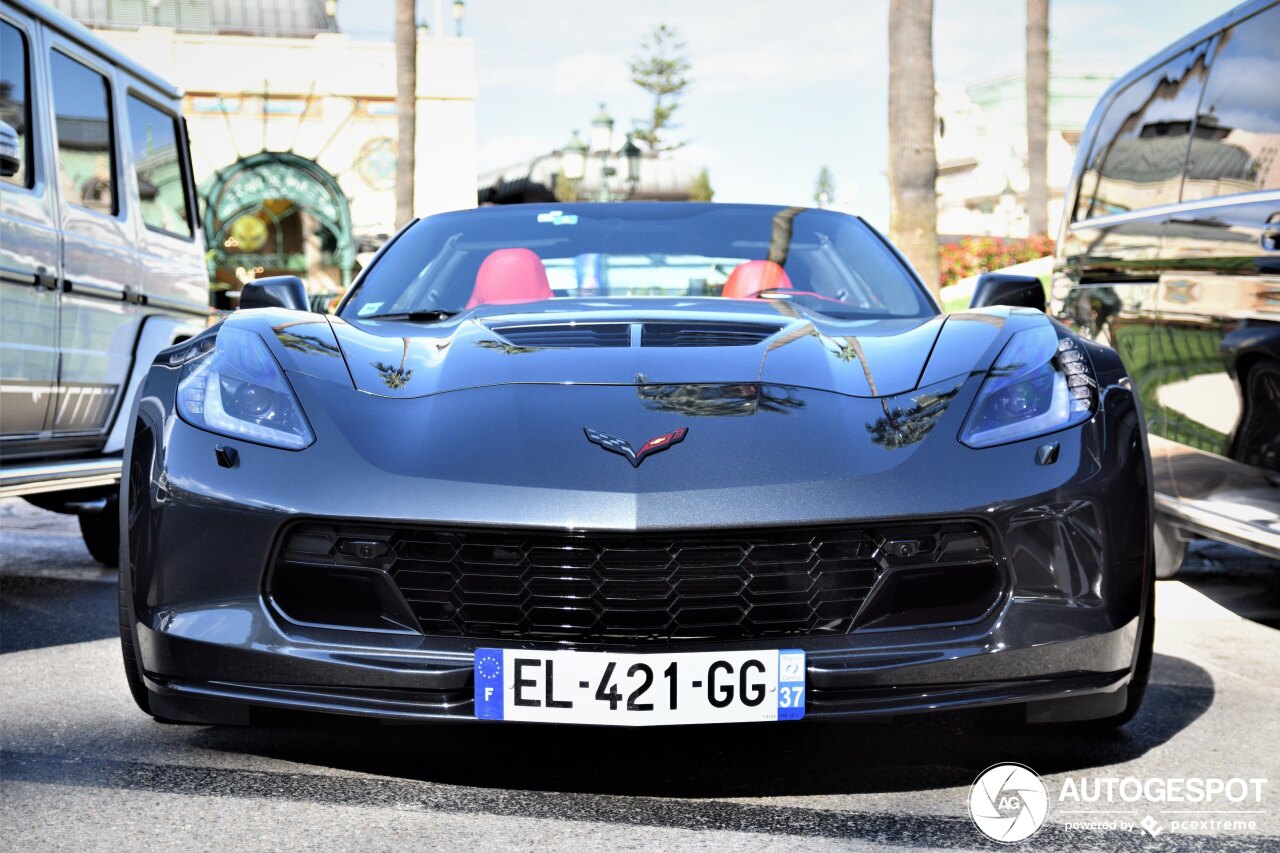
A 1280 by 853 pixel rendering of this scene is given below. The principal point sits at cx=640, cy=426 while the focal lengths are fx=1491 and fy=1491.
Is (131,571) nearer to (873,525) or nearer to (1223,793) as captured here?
(873,525)

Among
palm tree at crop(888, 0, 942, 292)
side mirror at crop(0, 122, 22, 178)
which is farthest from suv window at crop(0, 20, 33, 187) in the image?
palm tree at crop(888, 0, 942, 292)

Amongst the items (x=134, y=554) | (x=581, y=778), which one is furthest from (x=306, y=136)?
(x=581, y=778)

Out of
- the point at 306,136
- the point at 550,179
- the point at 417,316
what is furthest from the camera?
the point at 550,179

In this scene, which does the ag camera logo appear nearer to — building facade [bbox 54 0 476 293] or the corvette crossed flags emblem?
the corvette crossed flags emblem

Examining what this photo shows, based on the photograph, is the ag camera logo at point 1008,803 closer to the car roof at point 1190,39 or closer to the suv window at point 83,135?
the car roof at point 1190,39

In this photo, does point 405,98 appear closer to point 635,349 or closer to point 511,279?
point 511,279

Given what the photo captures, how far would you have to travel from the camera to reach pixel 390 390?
114 inches

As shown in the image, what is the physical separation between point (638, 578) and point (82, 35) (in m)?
4.18

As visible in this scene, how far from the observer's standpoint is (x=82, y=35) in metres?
5.68

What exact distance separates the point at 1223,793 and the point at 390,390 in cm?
175

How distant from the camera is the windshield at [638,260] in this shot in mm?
4055

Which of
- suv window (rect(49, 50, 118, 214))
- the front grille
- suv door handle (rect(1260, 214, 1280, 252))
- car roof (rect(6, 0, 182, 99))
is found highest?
car roof (rect(6, 0, 182, 99))

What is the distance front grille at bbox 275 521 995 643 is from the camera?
8.35 feet

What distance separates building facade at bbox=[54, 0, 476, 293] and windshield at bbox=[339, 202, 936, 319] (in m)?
22.5
